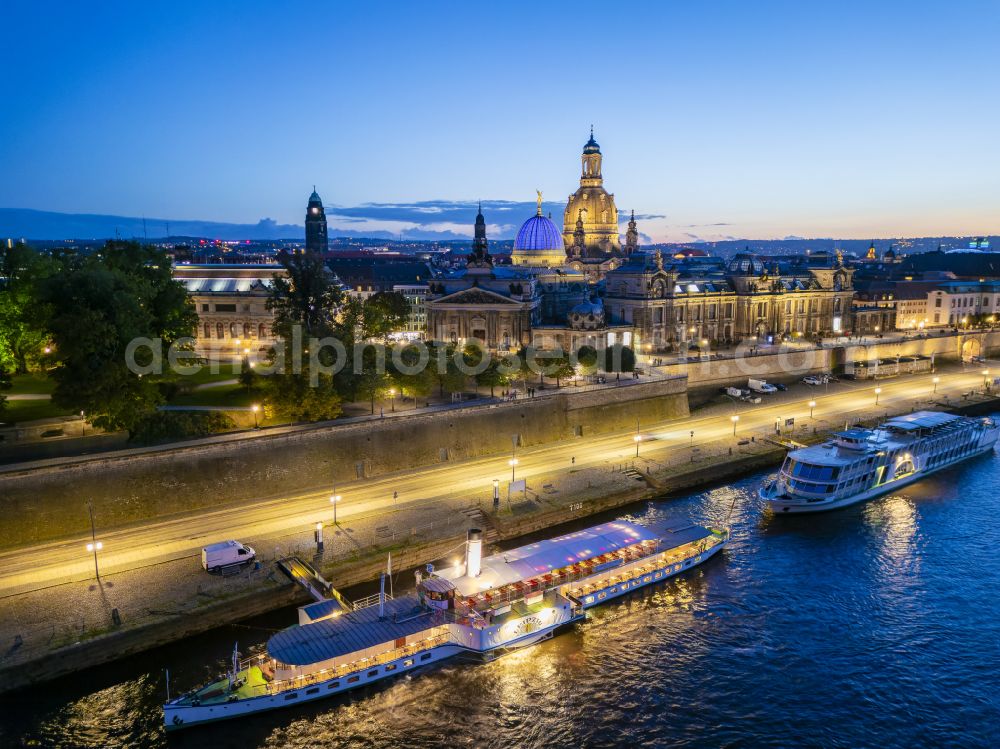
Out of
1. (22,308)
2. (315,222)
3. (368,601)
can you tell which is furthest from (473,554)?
(315,222)

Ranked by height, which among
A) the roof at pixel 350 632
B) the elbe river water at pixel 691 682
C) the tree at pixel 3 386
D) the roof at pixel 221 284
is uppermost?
the roof at pixel 221 284

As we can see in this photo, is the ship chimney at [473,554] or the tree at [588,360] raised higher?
the tree at [588,360]

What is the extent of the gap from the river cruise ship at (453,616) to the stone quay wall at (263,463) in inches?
532

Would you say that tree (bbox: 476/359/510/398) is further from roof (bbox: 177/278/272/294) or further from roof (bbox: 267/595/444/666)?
roof (bbox: 177/278/272/294)

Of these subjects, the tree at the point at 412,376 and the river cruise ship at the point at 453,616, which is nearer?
the river cruise ship at the point at 453,616

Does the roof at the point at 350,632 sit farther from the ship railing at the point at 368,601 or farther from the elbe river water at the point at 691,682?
the elbe river water at the point at 691,682

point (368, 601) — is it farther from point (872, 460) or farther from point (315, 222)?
point (315, 222)

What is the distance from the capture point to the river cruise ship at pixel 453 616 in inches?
1101

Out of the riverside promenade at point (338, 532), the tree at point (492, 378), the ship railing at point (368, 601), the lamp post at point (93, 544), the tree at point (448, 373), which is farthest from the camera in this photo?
the tree at point (492, 378)

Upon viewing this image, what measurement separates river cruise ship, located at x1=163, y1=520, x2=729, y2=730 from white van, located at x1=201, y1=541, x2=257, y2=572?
18.2 feet

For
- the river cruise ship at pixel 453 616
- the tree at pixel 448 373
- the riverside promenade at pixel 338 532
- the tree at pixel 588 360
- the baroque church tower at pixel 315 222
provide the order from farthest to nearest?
the baroque church tower at pixel 315 222 < the tree at pixel 588 360 < the tree at pixel 448 373 < the riverside promenade at pixel 338 532 < the river cruise ship at pixel 453 616

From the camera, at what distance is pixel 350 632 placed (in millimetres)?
30062

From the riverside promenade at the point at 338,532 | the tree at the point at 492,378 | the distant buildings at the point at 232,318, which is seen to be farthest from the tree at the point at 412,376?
the distant buildings at the point at 232,318

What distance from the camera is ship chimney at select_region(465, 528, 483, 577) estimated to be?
34.0 meters
